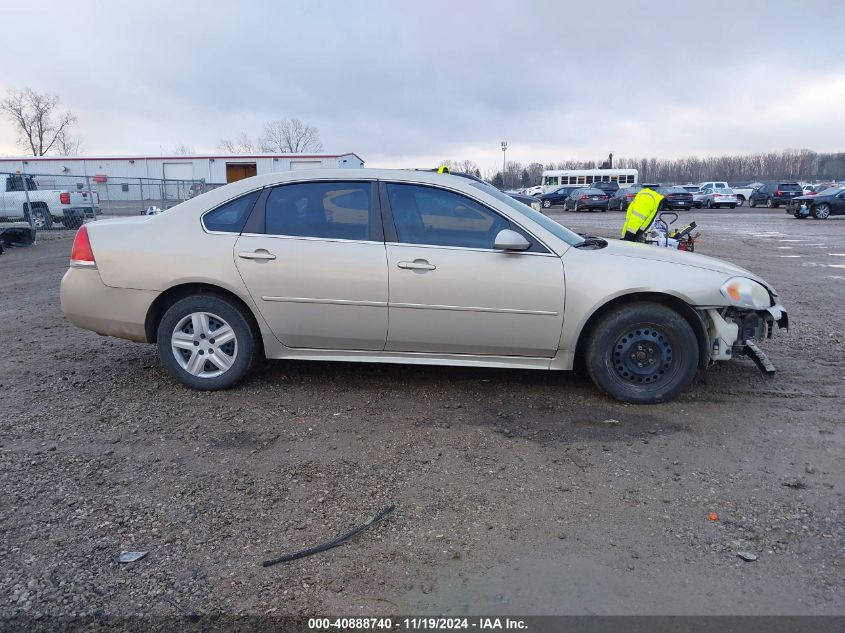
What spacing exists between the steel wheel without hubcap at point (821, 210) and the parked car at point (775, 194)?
10.4 meters

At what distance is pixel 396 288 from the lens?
451cm

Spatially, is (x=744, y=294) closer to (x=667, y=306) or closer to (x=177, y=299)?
(x=667, y=306)

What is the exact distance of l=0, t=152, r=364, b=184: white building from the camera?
111 feet

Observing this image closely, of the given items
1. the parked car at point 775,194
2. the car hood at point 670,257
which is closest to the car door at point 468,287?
the car hood at point 670,257

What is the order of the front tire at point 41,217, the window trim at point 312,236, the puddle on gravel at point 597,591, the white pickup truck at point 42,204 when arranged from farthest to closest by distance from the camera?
the front tire at point 41,217, the white pickup truck at point 42,204, the window trim at point 312,236, the puddle on gravel at point 597,591

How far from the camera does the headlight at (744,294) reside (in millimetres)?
4492

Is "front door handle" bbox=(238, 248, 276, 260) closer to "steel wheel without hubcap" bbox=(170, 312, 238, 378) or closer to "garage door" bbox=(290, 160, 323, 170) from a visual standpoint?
"steel wheel without hubcap" bbox=(170, 312, 238, 378)

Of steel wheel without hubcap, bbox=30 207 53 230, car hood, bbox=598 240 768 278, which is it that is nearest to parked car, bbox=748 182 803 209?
steel wheel without hubcap, bbox=30 207 53 230

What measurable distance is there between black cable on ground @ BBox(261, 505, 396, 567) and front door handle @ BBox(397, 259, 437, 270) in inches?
72.0

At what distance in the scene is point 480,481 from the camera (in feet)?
11.4

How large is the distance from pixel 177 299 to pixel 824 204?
30584 millimetres

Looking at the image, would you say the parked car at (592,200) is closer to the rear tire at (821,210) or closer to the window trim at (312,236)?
the rear tire at (821,210)

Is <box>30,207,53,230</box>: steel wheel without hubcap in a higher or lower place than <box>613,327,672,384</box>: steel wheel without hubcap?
Result: higher

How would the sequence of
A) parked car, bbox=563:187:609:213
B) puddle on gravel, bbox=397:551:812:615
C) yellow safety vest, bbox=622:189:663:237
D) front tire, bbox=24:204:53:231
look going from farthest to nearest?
1. parked car, bbox=563:187:609:213
2. front tire, bbox=24:204:53:231
3. yellow safety vest, bbox=622:189:663:237
4. puddle on gravel, bbox=397:551:812:615
